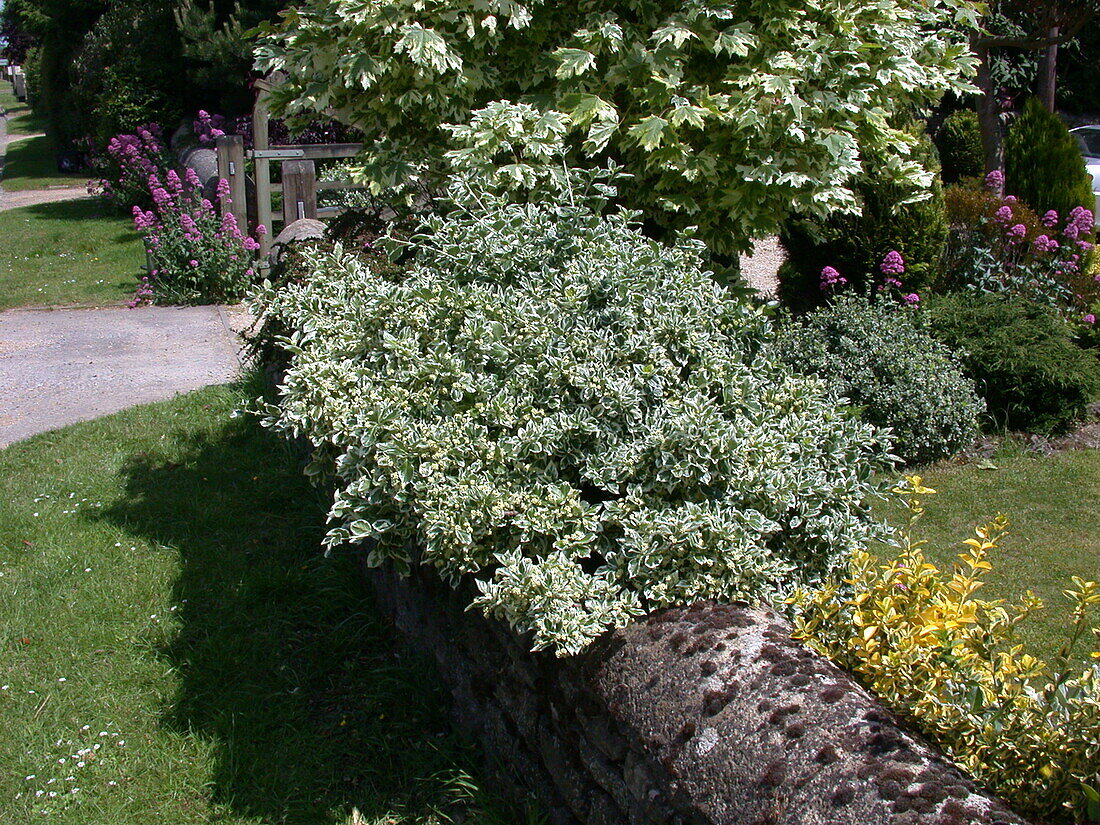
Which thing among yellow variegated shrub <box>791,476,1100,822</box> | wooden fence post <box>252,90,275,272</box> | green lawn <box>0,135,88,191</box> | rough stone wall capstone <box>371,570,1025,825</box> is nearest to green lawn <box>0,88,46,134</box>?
green lawn <box>0,135,88,191</box>

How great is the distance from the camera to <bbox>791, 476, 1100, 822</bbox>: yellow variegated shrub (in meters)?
1.79

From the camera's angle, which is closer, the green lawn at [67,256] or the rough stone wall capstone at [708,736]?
the rough stone wall capstone at [708,736]

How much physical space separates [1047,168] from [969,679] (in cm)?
749

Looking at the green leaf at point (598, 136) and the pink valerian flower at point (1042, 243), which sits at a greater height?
the green leaf at point (598, 136)

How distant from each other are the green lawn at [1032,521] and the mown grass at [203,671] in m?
2.17

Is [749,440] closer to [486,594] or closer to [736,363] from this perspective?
[736,363]

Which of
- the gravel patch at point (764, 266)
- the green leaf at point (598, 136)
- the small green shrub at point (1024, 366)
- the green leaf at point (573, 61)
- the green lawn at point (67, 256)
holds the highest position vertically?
the green leaf at point (573, 61)

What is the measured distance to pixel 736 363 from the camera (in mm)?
3039

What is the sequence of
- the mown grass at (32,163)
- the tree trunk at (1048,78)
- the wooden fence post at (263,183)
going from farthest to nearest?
the mown grass at (32,163)
the tree trunk at (1048,78)
the wooden fence post at (263,183)

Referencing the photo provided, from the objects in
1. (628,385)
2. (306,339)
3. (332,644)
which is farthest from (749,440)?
(332,644)

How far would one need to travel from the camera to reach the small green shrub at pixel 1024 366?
5262 mm

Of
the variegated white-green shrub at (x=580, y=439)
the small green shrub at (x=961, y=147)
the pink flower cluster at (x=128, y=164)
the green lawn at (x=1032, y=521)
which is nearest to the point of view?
the variegated white-green shrub at (x=580, y=439)

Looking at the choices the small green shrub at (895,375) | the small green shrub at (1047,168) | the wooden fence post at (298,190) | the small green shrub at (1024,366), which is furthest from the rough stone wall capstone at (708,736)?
the wooden fence post at (298,190)

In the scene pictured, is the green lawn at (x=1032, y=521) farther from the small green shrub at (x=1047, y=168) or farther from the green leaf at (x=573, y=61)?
the small green shrub at (x=1047, y=168)
